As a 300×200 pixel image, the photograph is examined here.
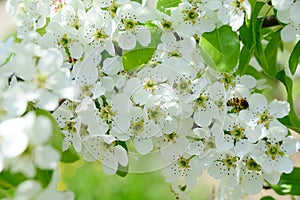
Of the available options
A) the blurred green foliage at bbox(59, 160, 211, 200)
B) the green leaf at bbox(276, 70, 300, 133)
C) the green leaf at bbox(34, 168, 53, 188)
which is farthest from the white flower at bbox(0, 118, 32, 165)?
the blurred green foliage at bbox(59, 160, 211, 200)

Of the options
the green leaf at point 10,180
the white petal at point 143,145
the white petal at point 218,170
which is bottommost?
the white petal at point 218,170

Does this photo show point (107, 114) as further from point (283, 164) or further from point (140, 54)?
point (283, 164)

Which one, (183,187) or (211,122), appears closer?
(211,122)

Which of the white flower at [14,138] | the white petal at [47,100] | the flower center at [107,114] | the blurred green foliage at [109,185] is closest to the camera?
the white flower at [14,138]

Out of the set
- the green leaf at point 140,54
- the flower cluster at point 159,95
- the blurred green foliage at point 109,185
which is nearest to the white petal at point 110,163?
the flower cluster at point 159,95

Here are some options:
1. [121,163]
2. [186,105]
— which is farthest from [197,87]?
[121,163]

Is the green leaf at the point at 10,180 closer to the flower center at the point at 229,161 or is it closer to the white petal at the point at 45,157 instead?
the white petal at the point at 45,157

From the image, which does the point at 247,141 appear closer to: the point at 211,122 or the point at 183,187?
the point at 211,122

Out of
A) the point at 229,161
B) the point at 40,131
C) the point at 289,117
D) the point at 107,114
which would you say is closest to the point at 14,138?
the point at 40,131
